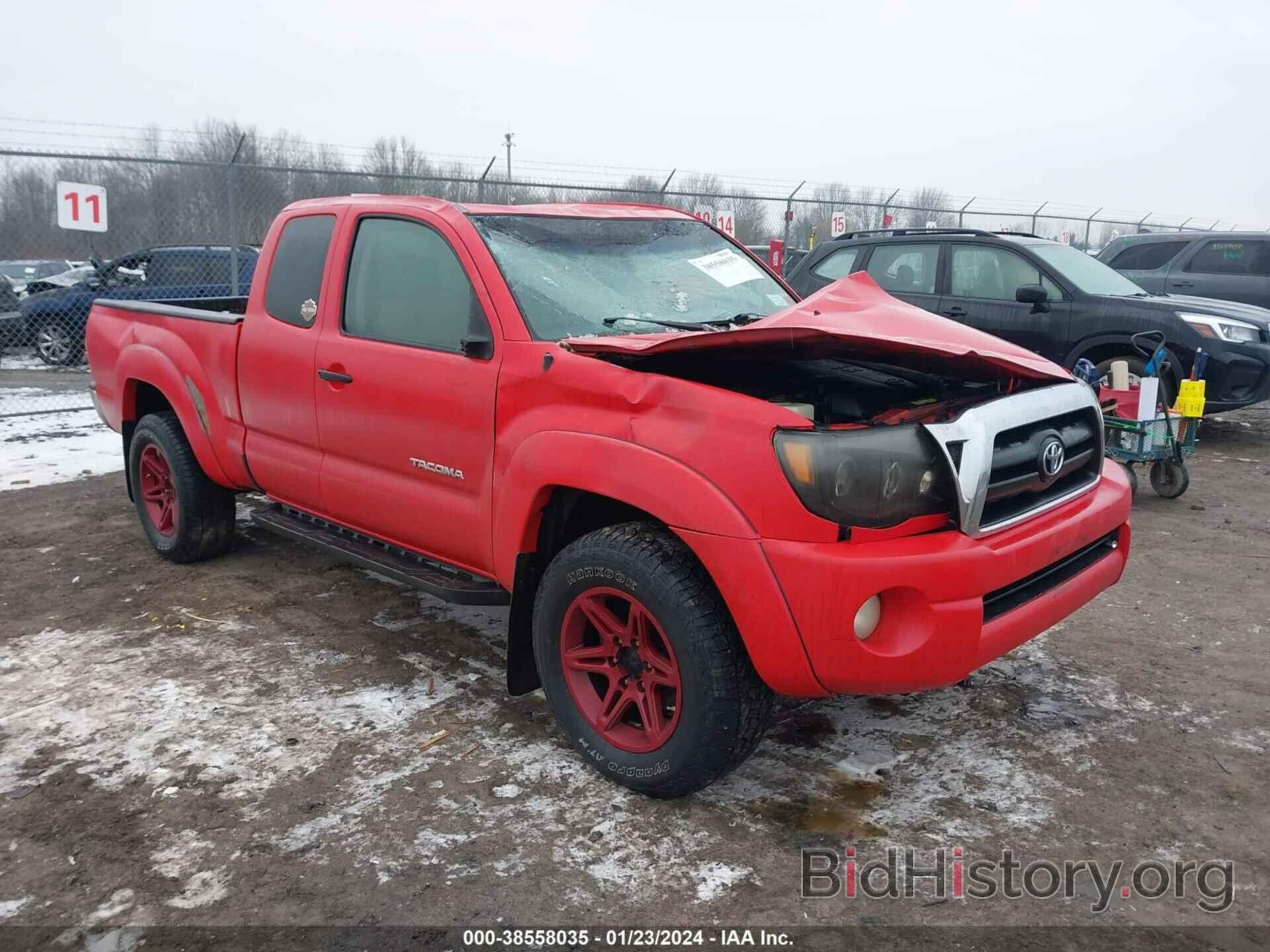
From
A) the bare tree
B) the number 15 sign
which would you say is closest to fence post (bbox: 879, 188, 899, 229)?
the bare tree

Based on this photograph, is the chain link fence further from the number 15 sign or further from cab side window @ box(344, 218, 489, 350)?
cab side window @ box(344, 218, 489, 350)

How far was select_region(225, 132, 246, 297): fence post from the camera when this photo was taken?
11186mm

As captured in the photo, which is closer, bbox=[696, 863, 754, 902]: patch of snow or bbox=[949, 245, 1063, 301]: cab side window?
bbox=[696, 863, 754, 902]: patch of snow

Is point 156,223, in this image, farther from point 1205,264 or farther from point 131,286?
point 1205,264

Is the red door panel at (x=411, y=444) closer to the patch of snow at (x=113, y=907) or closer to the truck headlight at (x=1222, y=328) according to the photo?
the patch of snow at (x=113, y=907)

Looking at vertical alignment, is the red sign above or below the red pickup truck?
above

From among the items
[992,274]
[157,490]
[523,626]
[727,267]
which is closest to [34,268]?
[157,490]

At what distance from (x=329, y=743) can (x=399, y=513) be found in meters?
0.90

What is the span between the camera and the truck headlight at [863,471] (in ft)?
8.66

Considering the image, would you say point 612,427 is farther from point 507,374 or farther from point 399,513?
point 399,513

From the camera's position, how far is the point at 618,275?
3846 mm

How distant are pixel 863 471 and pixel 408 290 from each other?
6.72 ft

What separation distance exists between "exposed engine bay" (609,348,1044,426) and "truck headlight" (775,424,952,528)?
0.15 metres

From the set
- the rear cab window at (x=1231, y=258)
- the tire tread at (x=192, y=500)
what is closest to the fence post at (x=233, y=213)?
the tire tread at (x=192, y=500)
